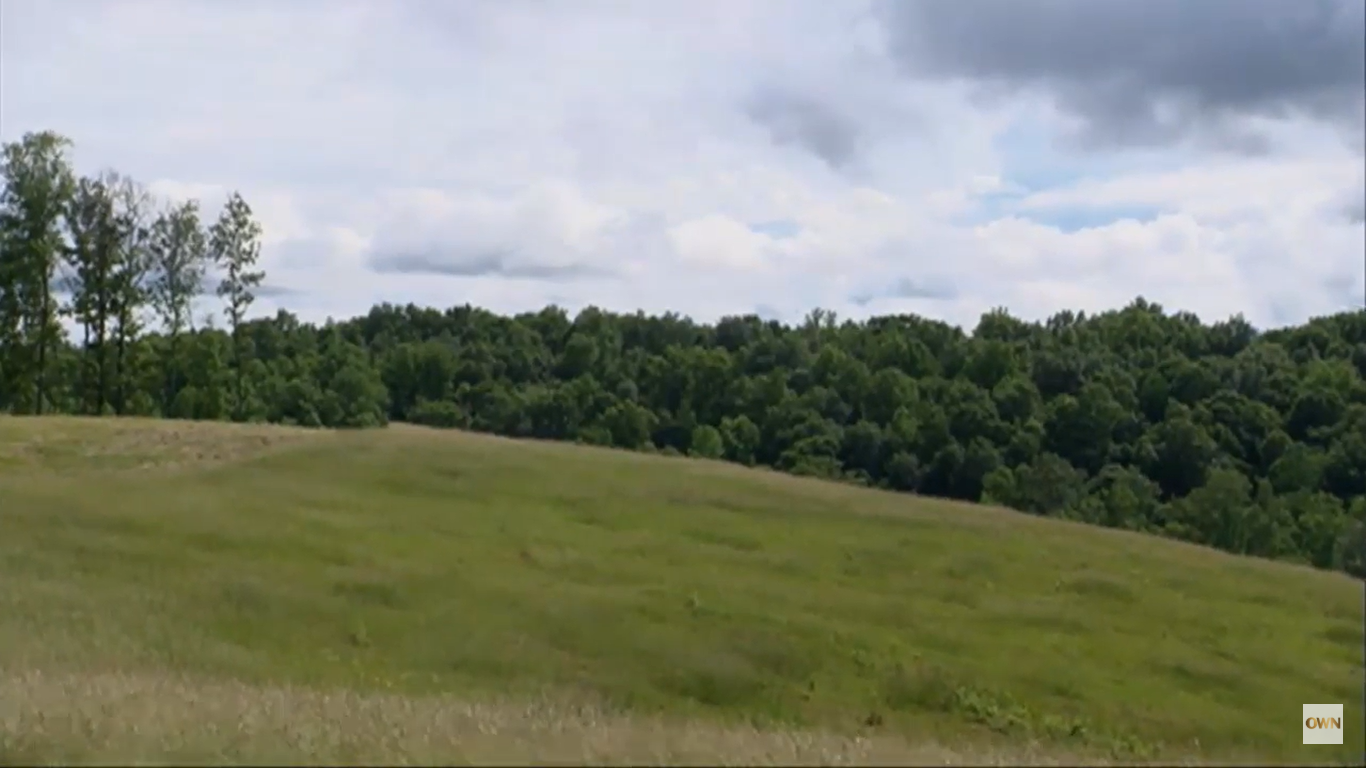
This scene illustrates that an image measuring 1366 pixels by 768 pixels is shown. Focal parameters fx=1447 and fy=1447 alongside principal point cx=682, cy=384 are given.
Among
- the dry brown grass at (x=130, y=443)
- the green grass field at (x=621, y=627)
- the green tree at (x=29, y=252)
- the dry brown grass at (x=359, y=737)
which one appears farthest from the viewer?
the green tree at (x=29, y=252)

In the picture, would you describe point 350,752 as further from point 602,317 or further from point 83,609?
point 602,317

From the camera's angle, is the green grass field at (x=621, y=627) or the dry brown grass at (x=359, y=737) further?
the green grass field at (x=621, y=627)

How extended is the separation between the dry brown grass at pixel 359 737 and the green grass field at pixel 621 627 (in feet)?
0.20

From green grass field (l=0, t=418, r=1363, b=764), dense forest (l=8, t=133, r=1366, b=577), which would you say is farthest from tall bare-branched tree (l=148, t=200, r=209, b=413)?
green grass field (l=0, t=418, r=1363, b=764)

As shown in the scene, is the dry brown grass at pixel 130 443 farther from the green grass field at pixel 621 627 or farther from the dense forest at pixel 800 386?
the dense forest at pixel 800 386

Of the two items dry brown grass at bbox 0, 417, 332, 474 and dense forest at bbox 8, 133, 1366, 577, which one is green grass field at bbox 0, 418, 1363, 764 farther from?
dense forest at bbox 8, 133, 1366, 577

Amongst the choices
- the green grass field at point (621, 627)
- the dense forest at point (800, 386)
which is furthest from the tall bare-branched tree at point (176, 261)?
the green grass field at point (621, 627)

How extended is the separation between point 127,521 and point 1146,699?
24316 millimetres

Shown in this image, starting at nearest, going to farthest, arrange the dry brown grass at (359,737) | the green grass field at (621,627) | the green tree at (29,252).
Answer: the dry brown grass at (359,737) → the green grass field at (621,627) → the green tree at (29,252)

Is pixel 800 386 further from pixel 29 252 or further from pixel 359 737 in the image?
pixel 359 737

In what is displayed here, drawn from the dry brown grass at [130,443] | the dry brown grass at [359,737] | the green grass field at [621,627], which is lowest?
the green grass field at [621,627]

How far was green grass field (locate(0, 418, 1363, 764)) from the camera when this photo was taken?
1412 centimetres

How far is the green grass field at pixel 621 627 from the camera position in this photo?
14.1 metres

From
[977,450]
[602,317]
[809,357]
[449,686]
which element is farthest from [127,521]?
[602,317]
